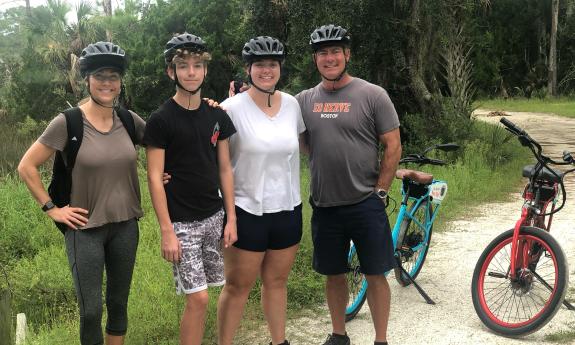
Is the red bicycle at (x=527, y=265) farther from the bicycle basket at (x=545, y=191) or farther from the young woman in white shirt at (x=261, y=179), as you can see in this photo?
the young woman in white shirt at (x=261, y=179)

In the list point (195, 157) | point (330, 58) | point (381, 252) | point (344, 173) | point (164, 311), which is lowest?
point (164, 311)

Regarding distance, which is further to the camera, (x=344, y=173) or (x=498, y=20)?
(x=498, y=20)

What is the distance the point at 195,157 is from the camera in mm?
3010

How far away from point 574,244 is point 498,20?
99.7 ft

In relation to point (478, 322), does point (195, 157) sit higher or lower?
higher

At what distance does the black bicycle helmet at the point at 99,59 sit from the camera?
3.01m

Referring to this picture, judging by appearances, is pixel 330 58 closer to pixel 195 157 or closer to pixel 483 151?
pixel 195 157

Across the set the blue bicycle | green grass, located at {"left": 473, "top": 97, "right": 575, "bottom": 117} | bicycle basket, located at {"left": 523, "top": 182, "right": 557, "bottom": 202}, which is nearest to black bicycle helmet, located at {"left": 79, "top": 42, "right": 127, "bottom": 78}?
the blue bicycle

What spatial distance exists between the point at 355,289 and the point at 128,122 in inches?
88.9

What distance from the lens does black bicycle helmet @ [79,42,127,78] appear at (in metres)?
3.01

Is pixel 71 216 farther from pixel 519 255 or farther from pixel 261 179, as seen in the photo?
pixel 519 255

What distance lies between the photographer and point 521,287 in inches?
160

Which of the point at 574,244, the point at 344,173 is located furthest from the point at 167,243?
the point at 574,244

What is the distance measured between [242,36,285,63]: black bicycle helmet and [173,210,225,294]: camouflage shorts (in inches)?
35.3
